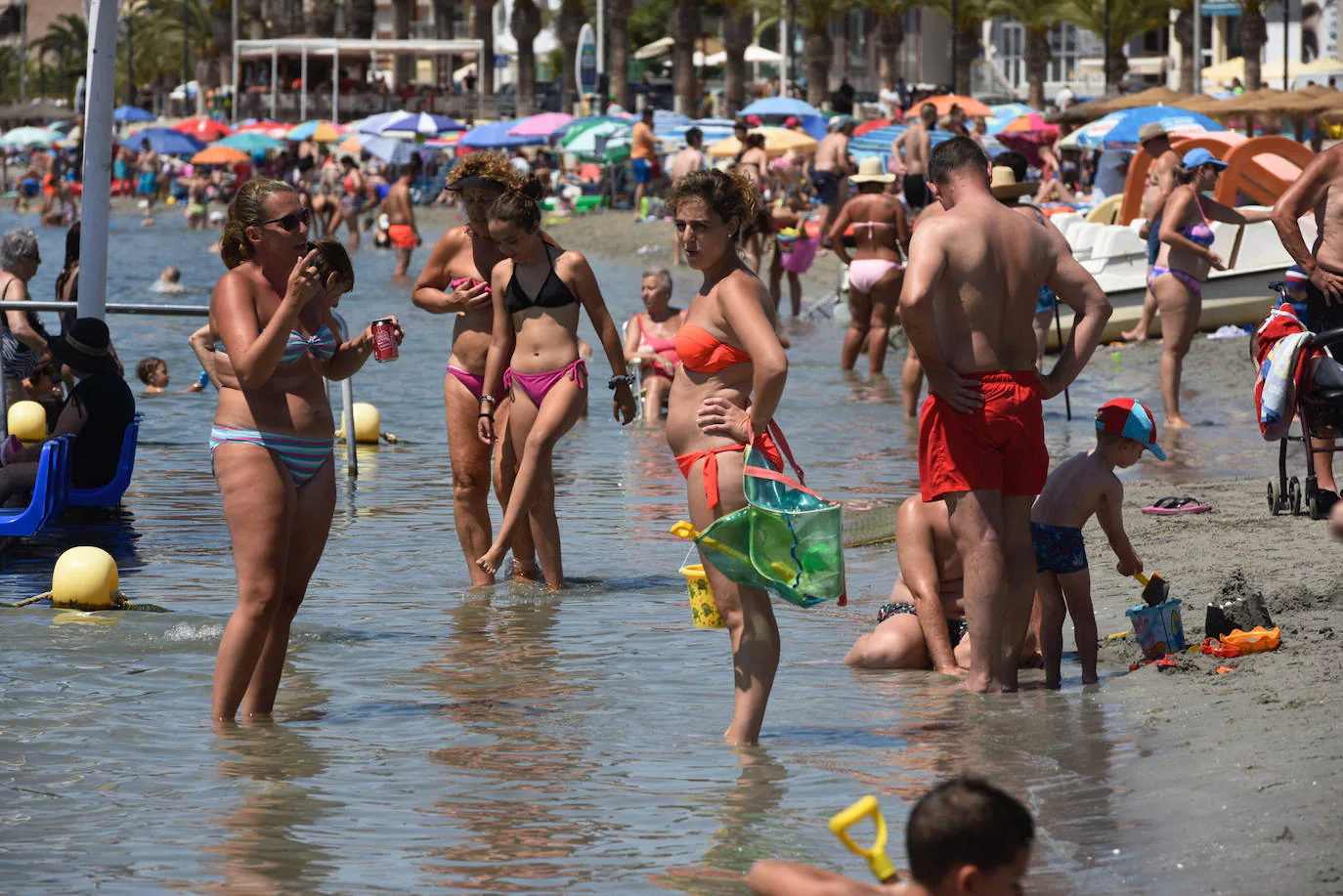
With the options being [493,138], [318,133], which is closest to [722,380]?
[493,138]

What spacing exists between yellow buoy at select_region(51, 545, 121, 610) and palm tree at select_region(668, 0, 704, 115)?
165 feet

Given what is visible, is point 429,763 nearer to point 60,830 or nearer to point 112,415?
point 60,830

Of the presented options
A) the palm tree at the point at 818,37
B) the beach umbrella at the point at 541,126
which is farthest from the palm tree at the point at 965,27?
the beach umbrella at the point at 541,126

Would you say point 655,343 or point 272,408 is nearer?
point 272,408

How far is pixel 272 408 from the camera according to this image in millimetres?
5492

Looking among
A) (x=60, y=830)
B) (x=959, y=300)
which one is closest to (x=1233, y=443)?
(x=959, y=300)

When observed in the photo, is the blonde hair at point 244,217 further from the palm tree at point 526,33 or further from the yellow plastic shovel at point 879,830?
the palm tree at point 526,33

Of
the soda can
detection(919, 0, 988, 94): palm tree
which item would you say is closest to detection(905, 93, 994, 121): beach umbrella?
detection(919, 0, 988, 94): palm tree

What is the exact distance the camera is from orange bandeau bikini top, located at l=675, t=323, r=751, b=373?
5.32 metres

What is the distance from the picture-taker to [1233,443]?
12367mm

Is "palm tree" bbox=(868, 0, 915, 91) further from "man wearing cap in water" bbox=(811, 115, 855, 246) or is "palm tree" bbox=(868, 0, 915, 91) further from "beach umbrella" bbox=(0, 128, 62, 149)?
"man wearing cap in water" bbox=(811, 115, 855, 246)

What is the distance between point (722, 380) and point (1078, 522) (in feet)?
5.45

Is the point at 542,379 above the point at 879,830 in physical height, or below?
above

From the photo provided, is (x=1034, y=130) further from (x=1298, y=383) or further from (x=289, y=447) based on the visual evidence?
(x=289, y=447)
